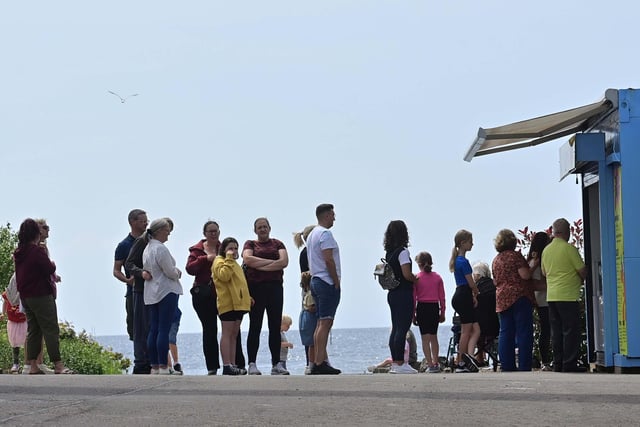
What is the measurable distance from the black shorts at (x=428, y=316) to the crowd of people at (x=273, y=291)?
0.01m

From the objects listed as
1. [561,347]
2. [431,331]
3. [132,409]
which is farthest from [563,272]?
[132,409]

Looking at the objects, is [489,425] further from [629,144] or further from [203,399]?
[629,144]

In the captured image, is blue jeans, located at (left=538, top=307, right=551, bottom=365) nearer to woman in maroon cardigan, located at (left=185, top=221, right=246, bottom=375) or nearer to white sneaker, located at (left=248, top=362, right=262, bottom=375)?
white sneaker, located at (left=248, top=362, right=262, bottom=375)

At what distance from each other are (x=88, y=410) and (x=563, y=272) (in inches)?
267

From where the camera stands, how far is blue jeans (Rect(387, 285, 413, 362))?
14133 mm

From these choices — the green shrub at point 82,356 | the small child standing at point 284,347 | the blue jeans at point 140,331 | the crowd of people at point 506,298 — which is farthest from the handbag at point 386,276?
the green shrub at point 82,356

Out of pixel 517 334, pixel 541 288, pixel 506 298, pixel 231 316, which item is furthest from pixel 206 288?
pixel 541 288

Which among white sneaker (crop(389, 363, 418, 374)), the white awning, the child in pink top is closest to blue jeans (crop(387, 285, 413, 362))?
white sneaker (crop(389, 363, 418, 374))

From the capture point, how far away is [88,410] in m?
8.45

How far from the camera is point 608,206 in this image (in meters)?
13.3

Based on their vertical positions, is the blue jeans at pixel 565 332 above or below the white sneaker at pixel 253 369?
above

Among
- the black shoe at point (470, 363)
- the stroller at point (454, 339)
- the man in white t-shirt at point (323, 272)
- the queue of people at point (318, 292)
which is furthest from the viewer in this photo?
the stroller at point (454, 339)

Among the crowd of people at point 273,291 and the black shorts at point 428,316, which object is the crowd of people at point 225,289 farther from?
the black shorts at point 428,316

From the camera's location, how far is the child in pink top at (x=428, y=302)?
49.0ft
